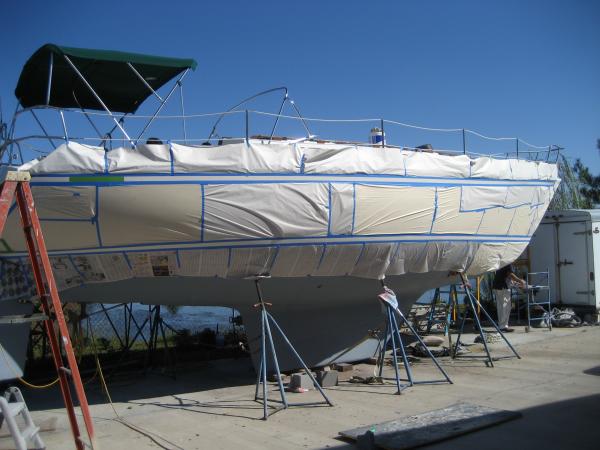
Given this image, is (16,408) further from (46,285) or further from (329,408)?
(329,408)

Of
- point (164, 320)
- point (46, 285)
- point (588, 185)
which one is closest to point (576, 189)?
point (588, 185)

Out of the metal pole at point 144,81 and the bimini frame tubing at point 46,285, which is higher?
the metal pole at point 144,81

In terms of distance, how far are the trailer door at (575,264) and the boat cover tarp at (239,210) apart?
288 inches

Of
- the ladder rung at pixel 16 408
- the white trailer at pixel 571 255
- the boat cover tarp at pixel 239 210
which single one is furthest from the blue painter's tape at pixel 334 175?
the white trailer at pixel 571 255

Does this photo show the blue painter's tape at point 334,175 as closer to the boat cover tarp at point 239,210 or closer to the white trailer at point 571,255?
the boat cover tarp at point 239,210

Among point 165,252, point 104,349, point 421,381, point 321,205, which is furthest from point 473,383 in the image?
point 104,349

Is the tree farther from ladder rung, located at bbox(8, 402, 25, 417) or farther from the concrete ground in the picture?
ladder rung, located at bbox(8, 402, 25, 417)

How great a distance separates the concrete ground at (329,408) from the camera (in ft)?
21.4

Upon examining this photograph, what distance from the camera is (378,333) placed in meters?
11.2

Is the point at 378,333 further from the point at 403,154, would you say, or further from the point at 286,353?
the point at 403,154

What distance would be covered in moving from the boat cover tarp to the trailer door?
7.32m

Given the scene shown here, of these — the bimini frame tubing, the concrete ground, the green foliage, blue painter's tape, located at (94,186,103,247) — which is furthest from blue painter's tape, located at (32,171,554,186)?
the green foliage

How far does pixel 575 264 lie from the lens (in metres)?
15.9

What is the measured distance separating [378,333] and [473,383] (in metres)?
2.29
